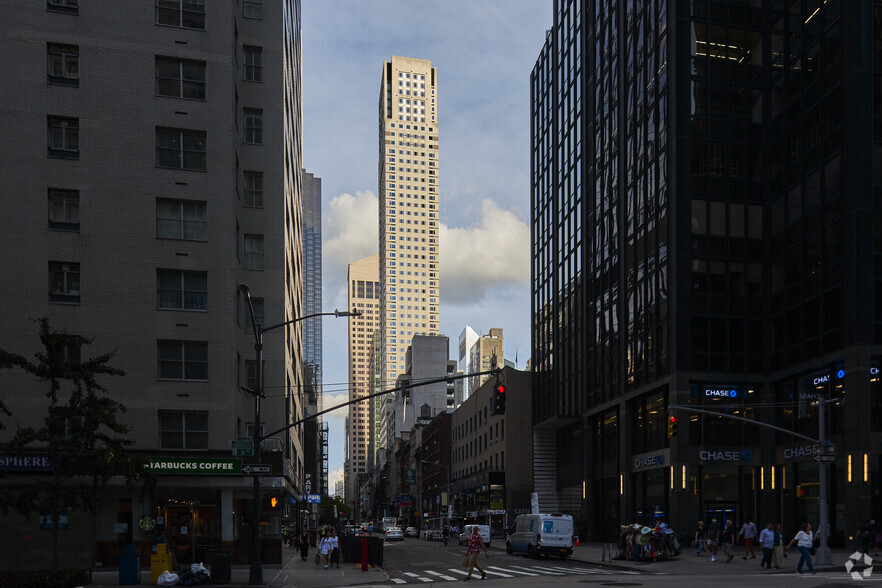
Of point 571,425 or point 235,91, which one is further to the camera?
point 571,425

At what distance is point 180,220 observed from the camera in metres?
40.6

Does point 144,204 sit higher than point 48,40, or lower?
lower

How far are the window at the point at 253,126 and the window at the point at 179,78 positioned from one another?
22.3 ft

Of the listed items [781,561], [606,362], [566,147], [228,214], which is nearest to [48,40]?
[228,214]

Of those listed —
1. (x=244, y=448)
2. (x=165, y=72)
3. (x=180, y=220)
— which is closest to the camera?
(x=244, y=448)

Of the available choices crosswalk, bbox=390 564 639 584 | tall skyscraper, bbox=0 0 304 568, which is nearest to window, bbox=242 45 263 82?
tall skyscraper, bbox=0 0 304 568

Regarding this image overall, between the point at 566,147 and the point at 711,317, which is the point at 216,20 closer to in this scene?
the point at 711,317

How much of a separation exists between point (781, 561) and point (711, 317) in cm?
2290

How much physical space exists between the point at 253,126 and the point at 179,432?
17515 mm

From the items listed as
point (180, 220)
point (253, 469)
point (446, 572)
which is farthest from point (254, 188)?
point (446, 572)

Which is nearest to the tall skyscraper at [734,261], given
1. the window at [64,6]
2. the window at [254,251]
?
the window at [254,251]

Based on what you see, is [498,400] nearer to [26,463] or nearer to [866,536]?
[26,463]

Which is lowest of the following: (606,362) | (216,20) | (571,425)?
(571,425)

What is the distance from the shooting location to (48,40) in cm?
3969
